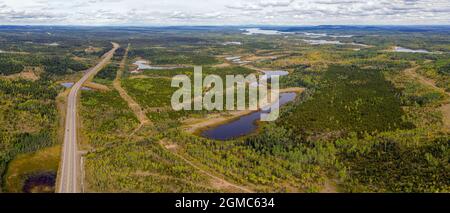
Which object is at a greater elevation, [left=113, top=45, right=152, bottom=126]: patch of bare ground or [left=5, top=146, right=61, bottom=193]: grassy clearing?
[left=113, top=45, right=152, bottom=126]: patch of bare ground

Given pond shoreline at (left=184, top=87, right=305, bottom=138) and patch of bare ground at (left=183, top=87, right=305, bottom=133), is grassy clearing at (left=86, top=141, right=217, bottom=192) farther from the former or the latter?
patch of bare ground at (left=183, top=87, right=305, bottom=133)

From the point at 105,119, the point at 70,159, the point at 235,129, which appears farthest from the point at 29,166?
the point at 235,129

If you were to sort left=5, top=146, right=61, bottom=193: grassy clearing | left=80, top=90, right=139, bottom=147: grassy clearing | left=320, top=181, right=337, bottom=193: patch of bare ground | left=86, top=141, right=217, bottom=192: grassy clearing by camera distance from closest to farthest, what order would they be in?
left=320, top=181, right=337, bottom=193: patch of bare ground → left=86, top=141, right=217, bottom=192: grassy clearing → left=5, top=146, right=61, bottom=193: grassy clearing → left=80, top=90, right=139, bottom=147: grassy clearing

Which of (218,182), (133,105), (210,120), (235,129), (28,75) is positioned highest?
(28,75)

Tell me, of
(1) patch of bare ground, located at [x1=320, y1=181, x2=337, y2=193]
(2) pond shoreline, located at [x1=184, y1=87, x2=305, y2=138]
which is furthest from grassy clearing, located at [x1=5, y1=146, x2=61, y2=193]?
(1) patch of bare ground, located at [x1=320, y1=181, x2=337, y2=193]

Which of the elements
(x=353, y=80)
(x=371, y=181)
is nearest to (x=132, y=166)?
(x=371, y=181)

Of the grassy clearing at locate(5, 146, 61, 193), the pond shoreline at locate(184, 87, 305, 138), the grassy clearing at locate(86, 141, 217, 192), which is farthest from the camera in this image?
the pond shoreline at locate(184, 87, 305, 138)

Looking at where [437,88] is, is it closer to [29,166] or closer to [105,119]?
[105,119]
